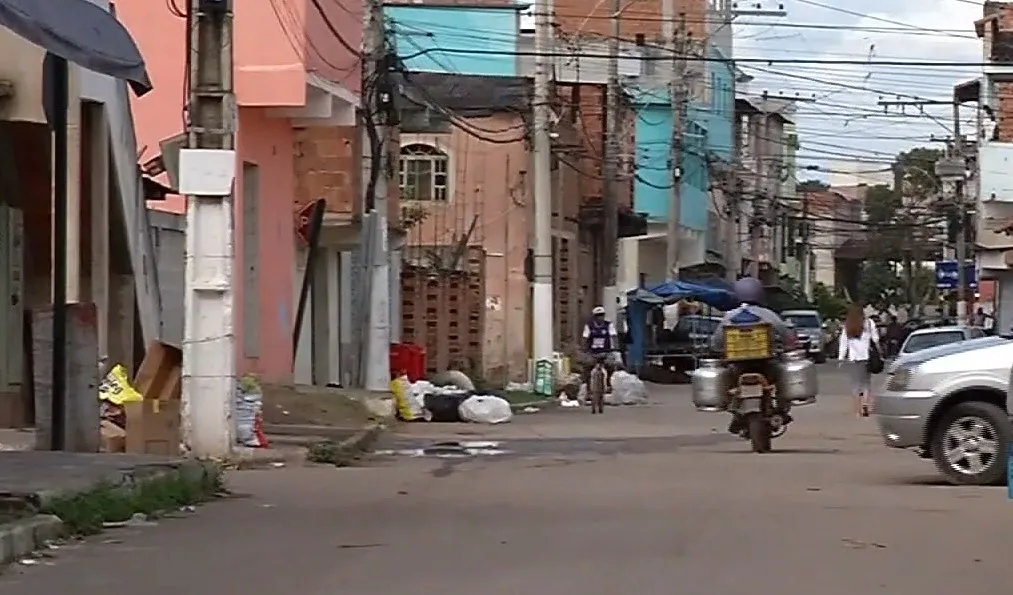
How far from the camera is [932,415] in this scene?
16.9m

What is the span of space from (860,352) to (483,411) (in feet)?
21.8

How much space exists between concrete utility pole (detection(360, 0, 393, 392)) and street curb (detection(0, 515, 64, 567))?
1894 cm

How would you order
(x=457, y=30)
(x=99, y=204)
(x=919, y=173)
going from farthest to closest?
(x=919, y=173)
(x=457, y=30)
(x=99, y=204)

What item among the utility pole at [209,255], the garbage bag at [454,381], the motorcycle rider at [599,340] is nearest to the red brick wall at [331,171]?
the garbage bag at [454,381]

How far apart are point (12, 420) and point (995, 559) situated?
40.9ft

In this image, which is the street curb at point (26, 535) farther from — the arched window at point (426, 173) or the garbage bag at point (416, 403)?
the arched window at point (426, 173)

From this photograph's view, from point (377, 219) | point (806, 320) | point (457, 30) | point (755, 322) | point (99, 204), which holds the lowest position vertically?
point (755, 322)

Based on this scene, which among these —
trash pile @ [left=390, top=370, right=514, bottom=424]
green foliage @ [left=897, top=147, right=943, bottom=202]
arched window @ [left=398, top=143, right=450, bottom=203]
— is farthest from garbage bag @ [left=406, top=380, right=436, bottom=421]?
green foliage @ [left=897, top=147, right=943, bottom=202]

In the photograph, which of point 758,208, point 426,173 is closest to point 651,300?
point 426,173

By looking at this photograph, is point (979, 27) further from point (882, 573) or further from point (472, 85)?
point (882, 573)

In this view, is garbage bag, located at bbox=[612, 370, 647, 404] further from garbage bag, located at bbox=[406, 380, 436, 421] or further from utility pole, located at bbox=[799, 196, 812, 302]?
utility pole, located at bbox=[799, 196, 812, 302]

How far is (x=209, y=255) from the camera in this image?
60.5 ft

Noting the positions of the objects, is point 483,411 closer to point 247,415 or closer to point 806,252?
point 247,415

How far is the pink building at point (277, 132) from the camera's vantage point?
2681 cm
